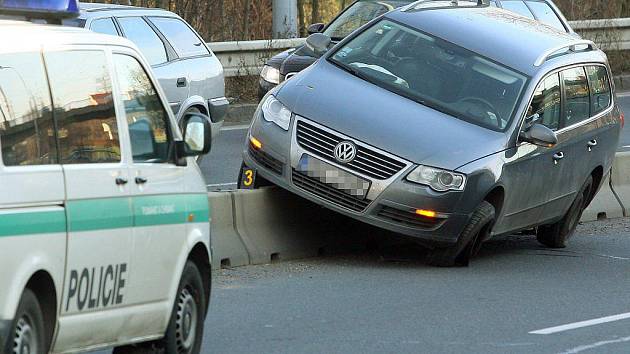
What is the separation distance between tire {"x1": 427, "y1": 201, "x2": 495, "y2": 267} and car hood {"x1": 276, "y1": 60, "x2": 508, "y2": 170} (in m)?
0.45

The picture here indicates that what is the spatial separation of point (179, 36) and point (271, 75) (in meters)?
2.63

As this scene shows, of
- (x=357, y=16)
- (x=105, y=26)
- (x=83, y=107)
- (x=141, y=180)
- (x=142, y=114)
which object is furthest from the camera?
(x=357, y=16)

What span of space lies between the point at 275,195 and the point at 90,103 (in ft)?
18.1

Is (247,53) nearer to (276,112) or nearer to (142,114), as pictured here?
(276,112)

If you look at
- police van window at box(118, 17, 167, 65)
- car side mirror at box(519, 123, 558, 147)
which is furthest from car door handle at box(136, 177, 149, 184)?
police van window at box(118, 17, 167, 65)

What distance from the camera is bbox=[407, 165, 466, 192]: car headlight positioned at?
12.1 meters

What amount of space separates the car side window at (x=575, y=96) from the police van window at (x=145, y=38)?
4822 millimetres

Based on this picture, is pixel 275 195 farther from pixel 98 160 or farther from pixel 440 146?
pixel 98 160

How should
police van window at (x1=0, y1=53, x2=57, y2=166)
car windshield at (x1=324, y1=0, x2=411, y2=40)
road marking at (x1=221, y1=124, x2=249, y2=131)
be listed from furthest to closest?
road marking at (x1=221, y1=124, x2=249, y2=131) → car windshield at (x1=324, y1=0, x2=411, y2=40) → police van window at (x1=0, y1=53, x2=57, y2=166)

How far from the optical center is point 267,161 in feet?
Answer: 41.7

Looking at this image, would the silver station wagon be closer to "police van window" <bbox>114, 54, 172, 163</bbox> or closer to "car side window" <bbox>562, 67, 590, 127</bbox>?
"car side window" <bbox>562, 67, 590, 127</bbox>

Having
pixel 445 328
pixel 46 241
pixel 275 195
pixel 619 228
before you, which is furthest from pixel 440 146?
pixel 46 241

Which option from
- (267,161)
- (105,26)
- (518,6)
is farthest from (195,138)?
(518,6)

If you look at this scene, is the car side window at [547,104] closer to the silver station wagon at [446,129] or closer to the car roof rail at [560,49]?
the silver station wagon at [446,129]
